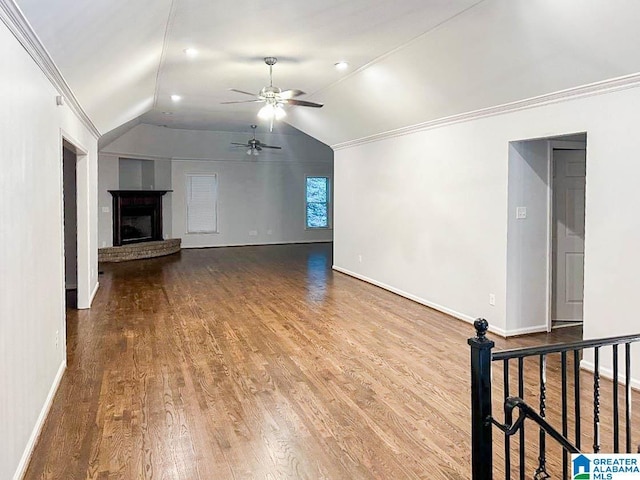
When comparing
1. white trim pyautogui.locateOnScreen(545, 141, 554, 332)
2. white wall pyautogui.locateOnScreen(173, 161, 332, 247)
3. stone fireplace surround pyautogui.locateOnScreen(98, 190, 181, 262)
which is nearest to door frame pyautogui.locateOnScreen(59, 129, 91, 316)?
stone fireplace surround pyautogui.locateOnScreen(98, 190, 181, 262)

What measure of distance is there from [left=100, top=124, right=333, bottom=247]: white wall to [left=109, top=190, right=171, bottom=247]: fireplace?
1.14ft

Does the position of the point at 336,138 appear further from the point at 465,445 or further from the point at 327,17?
the point at 465,445

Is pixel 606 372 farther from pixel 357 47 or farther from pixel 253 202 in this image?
pixel 253 202

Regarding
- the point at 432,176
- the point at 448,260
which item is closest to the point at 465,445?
the point at 448,260

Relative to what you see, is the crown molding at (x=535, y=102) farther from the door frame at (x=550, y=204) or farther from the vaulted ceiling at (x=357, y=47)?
the door frame at (x=550, y=204)

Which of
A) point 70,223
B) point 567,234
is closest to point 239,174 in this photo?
point 70,223

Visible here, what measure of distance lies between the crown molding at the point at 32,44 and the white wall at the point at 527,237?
13.9 ft

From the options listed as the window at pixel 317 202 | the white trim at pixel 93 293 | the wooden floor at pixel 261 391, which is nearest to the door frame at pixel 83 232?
the white trim at pixel 93 293

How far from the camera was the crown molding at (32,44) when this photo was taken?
240cm

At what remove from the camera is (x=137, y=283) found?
8469 millimetres

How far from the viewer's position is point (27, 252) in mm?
2994

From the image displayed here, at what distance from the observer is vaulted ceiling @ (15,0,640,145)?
11.4ft

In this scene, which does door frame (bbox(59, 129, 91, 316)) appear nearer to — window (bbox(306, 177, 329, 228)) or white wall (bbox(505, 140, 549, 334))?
white wall (bbox(505, 140, 549, 334))

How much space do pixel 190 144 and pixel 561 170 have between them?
31.4ft
